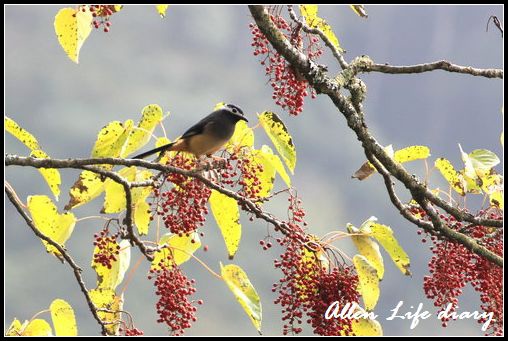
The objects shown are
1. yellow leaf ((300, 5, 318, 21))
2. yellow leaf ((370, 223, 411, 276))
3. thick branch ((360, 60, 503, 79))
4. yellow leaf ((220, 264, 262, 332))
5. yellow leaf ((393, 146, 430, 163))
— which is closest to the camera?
yellow leaf ((220, 264, 262, 332))

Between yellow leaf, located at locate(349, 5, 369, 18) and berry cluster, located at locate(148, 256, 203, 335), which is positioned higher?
yellow leaf, located at locate(349, 5, 369, 18)

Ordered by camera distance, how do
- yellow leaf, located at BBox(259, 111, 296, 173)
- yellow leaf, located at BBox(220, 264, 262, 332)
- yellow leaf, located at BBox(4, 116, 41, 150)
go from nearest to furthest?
yellow leaf, located at BBox(220, 264, 262, 332), yellow leaf, located at BBox(259, 111, 296, 173), yellow leaf, located at BBox(4, 116, 41, 150)

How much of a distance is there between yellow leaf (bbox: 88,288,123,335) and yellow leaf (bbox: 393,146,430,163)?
1.81m

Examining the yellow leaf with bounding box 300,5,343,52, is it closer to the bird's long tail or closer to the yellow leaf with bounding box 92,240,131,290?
the bird's long tail

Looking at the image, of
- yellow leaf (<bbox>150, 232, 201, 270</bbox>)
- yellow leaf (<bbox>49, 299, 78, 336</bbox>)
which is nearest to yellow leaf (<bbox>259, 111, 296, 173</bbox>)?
yellow leaf (<bbox>150, 232, 201, 270</bbox>)

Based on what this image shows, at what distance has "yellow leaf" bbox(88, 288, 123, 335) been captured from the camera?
3.95 meters

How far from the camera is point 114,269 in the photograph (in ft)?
12.7

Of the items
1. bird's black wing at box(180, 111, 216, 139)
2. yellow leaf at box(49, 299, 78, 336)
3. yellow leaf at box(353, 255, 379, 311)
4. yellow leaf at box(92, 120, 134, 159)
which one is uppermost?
bird's black wing at box(180, 111, 216, 139)

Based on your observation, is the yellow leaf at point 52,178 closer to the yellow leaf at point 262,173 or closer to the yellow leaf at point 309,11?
the yellow leaf at point 262,173

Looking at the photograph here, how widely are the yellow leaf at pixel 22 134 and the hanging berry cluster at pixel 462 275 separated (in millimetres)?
2273

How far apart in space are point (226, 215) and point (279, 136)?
50 cm

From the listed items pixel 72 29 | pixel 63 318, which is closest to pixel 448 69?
pixel 72 29

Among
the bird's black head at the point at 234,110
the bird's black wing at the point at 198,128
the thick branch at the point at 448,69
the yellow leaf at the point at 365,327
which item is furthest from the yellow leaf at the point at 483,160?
the bird's black wing at the point at 198,128

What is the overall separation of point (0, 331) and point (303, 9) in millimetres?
2609
